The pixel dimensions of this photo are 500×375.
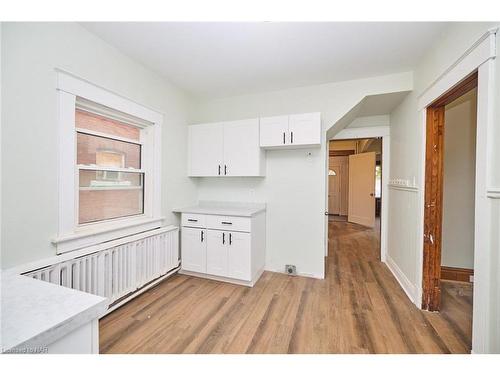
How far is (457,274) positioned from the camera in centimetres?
281

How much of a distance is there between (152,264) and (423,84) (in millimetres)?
3552

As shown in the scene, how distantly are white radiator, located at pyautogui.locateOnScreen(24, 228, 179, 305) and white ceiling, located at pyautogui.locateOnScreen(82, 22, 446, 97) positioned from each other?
6.31ft

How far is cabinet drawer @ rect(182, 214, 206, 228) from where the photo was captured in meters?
2.79

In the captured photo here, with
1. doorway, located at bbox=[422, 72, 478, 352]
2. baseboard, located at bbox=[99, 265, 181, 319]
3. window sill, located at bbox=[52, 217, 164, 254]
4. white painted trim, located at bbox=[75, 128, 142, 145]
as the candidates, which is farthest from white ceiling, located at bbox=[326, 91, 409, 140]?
baseboard, located at bbox=[99, 265, 181, 319]

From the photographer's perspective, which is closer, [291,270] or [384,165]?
[291,270]

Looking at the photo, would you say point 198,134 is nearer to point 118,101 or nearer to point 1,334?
point 118,101

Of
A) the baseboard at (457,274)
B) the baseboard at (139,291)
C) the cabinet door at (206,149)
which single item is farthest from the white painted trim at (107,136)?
the baseboard at (457,274)

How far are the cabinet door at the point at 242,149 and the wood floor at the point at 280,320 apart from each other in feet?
4.84

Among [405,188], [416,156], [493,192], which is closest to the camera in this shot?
[493,192]

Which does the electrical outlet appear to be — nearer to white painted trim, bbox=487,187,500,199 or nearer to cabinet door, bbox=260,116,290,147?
cabinet door, bbox=260,116,290,147

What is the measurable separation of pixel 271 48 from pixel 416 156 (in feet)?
6.23

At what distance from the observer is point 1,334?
0.70 metres

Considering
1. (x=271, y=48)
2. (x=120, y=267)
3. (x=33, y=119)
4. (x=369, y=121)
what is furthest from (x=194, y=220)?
(x=369, y=121)

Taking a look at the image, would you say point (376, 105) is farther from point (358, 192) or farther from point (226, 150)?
point (358, 192)
